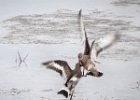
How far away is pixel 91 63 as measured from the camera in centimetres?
145

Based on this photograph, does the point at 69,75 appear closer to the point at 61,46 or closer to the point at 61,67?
the point at 61,67

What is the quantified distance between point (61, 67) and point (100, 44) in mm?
180

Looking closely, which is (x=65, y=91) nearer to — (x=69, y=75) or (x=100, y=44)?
(x=69, y=75)

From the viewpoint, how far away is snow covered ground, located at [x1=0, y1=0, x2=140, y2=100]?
4.76 ft

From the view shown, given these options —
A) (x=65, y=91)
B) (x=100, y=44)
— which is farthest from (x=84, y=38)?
(x=65, y=91)

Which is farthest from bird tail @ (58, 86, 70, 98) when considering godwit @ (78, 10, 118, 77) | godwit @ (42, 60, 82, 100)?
godwit @ (78, 10, 118, 77)

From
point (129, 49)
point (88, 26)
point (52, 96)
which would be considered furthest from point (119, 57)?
point (52, 96)

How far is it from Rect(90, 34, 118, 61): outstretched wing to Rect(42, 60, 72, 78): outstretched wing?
109 mm

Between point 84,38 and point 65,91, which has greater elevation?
point 84,38

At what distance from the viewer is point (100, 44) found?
147cm

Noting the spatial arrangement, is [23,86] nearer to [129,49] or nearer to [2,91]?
[2,91]

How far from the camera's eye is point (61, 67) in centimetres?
146

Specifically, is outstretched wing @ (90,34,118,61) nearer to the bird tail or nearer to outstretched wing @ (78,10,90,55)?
outstretched wing @ (78,10,90,55)

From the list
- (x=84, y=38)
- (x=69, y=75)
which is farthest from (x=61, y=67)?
(x=84, y=38)
